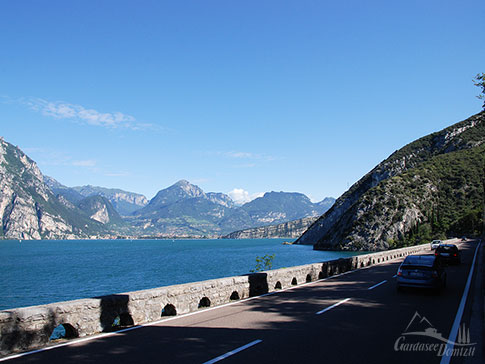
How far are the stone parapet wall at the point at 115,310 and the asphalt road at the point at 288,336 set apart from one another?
465mm

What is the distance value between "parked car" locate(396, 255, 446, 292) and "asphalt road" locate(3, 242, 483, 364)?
1.16 meters

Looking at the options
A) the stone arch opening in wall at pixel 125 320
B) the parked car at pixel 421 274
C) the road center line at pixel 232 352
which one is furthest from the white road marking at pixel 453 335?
the stone arch opening in wall at pixel 125 320

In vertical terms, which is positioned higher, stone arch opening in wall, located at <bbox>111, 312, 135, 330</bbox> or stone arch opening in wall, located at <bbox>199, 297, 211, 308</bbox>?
stone arch opening in wall, located at <bbox>111, 312, 135, 330</bbox>

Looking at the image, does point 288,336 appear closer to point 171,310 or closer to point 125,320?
point 171,310

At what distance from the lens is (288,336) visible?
27.6 feet

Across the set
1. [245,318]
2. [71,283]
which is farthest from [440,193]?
[245,318]

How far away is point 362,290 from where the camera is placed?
1639 centimetres

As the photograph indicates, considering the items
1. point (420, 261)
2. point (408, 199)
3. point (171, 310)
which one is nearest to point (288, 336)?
point (171, 310)

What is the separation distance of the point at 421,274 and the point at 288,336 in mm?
8919

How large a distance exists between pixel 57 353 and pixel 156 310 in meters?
3.34

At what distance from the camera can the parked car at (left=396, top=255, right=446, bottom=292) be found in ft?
48.8

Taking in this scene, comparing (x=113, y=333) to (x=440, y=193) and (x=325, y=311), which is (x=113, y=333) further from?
(x=440, y=193)

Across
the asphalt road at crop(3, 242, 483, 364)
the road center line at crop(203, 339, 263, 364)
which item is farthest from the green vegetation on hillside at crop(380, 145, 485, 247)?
the road center line at crop(203, 339, 263, 364)

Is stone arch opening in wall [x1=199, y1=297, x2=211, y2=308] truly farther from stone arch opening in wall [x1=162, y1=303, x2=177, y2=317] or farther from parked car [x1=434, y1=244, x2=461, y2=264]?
parked car [x1=434, y1=244, x2=461, y2=264]
